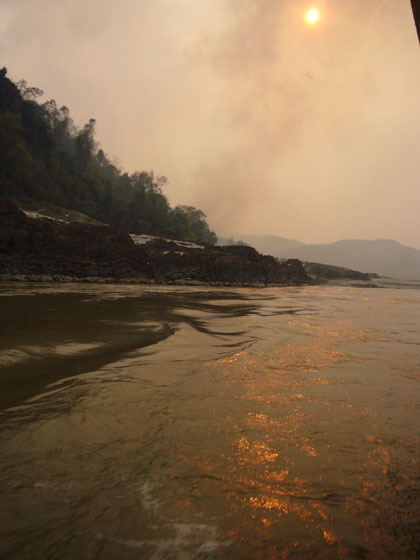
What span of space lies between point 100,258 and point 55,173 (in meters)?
26.4

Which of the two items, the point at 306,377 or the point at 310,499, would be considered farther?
the point at 306,377

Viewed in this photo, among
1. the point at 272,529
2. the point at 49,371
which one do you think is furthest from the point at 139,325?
the point at 272,529

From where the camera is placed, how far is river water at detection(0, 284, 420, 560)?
874 mm

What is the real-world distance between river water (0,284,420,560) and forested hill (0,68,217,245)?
28225 mm

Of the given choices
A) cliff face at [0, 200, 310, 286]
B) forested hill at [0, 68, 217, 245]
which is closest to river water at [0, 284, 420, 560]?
cliff face at [0, 200, 310, 286]

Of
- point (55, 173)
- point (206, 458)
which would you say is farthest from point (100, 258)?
point (55, 173)

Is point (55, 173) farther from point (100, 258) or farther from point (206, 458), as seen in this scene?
point (206, 458)

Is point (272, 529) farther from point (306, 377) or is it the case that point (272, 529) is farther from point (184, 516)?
point (306, 377)

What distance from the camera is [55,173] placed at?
3709cm

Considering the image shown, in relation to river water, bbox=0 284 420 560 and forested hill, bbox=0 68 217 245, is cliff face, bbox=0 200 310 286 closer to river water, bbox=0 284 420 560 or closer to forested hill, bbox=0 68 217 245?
forested hill, bbox=0 68 217 245

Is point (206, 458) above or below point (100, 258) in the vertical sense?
below

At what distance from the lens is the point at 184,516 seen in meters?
0.96

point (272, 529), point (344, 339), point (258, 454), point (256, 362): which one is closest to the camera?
point (272, 529)

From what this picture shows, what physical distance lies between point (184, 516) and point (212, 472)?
25cm
